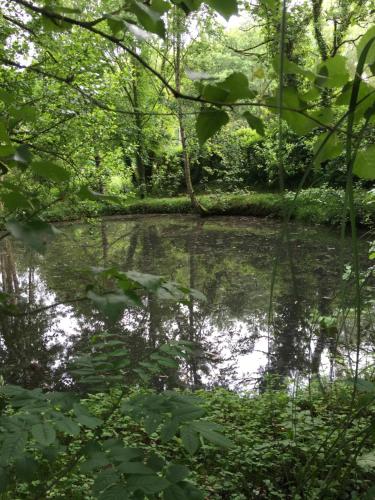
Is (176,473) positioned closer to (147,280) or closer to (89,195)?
(147,280)

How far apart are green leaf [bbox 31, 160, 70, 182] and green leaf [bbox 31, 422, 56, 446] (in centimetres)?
56

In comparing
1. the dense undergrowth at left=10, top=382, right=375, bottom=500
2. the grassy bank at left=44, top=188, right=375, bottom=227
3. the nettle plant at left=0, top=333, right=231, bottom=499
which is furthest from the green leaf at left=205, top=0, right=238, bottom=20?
the grassy bank at left=44, top=188, right=375, bottom=227

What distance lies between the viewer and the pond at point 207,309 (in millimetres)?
3404

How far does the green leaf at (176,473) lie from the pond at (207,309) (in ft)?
0.99

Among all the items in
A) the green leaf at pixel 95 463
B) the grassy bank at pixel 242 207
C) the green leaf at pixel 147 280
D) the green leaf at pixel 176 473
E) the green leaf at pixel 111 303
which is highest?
the grassy bank at pixel 242 207

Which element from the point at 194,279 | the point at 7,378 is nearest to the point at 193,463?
the point at 7,378

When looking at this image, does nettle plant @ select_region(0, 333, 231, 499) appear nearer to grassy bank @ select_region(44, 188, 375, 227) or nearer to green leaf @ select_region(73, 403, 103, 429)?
green leaf @ select_region(73, 403, 103, 429)

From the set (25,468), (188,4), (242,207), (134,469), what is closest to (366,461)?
(134,469)

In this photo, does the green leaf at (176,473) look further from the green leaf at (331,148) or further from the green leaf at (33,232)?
the green leaf at (331,148)

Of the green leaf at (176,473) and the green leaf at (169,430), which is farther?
the green leaf at (169,430)

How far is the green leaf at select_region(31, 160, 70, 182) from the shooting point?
59 cm

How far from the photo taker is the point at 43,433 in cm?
86

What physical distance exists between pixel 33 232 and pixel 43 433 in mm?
548

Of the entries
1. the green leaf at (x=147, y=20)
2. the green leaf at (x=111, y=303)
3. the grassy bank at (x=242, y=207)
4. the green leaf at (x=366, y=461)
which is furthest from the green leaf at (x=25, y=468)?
the grassy bank at (x=242, y=207)
